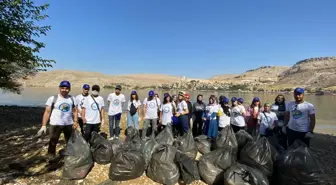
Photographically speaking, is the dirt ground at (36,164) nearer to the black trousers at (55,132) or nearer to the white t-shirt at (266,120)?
the black trousers at (55,132)

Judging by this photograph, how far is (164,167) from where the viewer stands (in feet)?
14.9

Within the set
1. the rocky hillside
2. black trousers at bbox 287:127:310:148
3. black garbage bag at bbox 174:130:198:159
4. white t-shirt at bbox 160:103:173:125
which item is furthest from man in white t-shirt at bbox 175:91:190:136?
the rocky hillside

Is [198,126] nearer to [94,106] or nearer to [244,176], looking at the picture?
[94,106]

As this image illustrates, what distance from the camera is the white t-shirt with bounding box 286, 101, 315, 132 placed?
4699 mm

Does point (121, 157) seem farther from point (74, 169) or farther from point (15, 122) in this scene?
point (15, 122)

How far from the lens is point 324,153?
667 cm

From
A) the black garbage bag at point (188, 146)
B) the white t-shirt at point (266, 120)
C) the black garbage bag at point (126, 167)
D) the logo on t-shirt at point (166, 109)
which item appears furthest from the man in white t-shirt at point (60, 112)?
the white t-shirt at point (266, 120)

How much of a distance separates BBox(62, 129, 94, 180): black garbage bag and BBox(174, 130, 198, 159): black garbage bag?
176 centimetres

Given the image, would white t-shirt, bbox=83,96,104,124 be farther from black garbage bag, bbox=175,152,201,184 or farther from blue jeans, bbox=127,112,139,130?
black garbage bag, bbox=175,152,201,184

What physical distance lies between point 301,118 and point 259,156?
109cm

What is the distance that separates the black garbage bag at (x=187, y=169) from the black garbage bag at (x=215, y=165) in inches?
4.5

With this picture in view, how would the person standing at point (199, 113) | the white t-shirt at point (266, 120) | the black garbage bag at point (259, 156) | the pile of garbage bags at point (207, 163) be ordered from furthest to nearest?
the person standing at point (199, 113) < the white t-shirt at point (266, 120) < the black garbage bag at point (259, 156) < the pile of garbage bags at point (207, 163)

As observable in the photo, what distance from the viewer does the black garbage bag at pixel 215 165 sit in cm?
446

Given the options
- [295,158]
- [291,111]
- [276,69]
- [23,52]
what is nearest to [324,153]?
[291,111]
